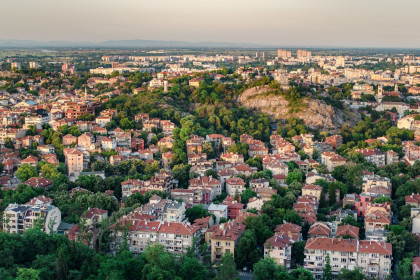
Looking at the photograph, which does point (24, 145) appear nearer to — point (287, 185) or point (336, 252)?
point (287, 185)

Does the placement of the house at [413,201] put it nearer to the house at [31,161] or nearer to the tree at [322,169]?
the tree at [322,169]

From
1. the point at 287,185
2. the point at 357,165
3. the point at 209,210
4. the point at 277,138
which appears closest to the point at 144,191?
the point at 209,210

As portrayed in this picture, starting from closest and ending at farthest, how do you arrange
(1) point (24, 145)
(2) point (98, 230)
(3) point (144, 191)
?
1. (2) point (98, 230)
2. (3) point (144, 191)
3. (1) point (24, 145)

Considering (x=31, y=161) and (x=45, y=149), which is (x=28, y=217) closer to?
(x=31, y=161)

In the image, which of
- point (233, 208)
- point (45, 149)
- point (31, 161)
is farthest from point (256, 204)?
point (45, 149)

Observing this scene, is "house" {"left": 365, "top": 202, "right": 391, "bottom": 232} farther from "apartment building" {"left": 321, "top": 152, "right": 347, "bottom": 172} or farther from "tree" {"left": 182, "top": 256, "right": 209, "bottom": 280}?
"apartment building" {"left": 321, "top": 152, "right": 347, "bottom": 172}

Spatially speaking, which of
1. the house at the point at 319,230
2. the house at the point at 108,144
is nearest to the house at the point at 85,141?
the house at the point at 108,144
